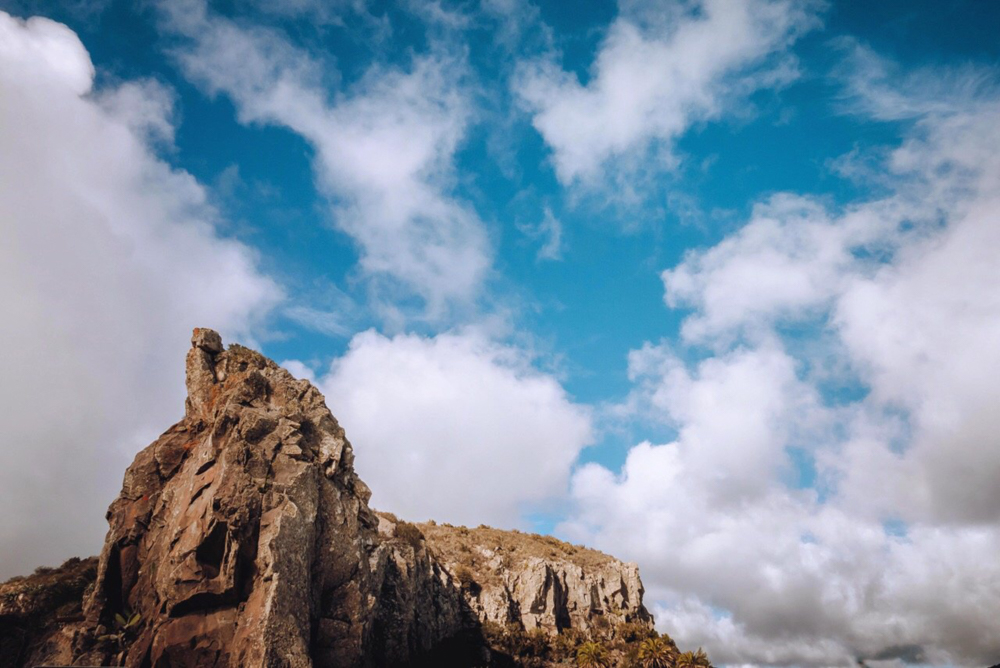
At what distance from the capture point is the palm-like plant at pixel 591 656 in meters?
58.4

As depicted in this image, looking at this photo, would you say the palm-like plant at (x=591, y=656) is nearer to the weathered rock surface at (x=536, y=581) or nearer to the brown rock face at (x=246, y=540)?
the weathered rock surface at (x=536, y=581)

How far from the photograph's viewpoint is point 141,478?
4450cm

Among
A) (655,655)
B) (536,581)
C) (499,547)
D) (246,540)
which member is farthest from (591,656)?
(246,540)

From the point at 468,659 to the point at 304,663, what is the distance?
27.4 m

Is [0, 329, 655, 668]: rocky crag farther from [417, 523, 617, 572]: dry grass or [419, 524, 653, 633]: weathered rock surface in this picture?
[417, 523, 617, 572]: dry grass

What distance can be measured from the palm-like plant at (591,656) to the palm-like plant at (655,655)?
3.97 meters

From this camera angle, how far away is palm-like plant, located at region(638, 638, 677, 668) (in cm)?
5925

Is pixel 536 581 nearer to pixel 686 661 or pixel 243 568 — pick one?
pixel 686 661

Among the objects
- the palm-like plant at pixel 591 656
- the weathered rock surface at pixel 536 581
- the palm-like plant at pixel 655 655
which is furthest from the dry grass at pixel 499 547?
the palm-like plant at pixel 655 655

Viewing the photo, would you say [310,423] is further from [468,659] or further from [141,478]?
[468,659]

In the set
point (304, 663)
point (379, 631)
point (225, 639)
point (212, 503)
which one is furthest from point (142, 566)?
point (379, 631)

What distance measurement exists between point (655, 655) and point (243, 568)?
4526 cm

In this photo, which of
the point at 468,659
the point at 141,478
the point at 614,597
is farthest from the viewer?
the point at 614,597

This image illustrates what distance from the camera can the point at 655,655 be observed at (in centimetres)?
5962
